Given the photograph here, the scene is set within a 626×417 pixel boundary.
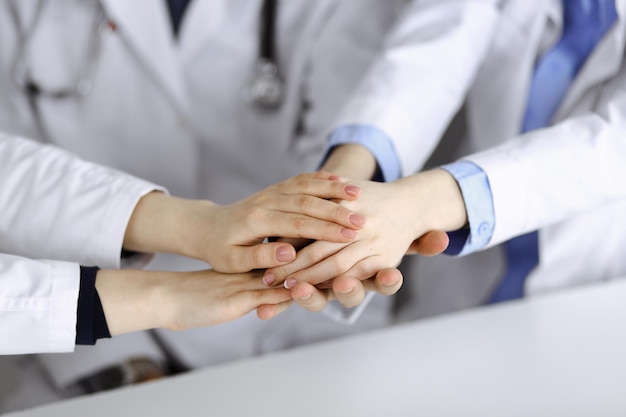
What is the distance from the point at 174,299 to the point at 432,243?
0.25 metres

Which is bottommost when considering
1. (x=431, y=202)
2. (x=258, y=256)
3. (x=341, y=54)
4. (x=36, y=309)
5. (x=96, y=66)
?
(x=36, y=309)

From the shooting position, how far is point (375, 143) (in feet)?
2.62

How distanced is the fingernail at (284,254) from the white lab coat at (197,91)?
0.34 m

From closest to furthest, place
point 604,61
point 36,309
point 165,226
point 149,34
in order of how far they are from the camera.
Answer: point 36,309 < point 165,226 < point 604,61 < point 149,34

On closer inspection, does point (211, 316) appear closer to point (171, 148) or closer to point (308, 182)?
point (308, 182)

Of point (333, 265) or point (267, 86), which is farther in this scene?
point (267, 86)

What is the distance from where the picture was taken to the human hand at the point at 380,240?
0.65 meters

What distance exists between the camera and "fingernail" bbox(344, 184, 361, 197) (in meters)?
0.67

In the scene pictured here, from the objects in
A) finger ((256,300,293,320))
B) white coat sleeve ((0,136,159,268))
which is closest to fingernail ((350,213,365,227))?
finger ((256,300,293,320))

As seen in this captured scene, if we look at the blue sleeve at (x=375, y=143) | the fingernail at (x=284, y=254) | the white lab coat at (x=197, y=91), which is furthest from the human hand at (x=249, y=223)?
the white lab coat at (x=197, y=91)

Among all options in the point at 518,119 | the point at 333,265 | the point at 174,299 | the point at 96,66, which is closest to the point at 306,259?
the point at 333,265

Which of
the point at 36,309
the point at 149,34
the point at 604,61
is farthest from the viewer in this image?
the point at 149,34

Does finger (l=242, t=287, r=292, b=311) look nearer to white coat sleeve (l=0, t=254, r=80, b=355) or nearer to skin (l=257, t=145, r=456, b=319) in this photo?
skin (l=257, t=145, r=456, b=319)

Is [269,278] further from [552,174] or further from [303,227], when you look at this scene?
[552,174]
